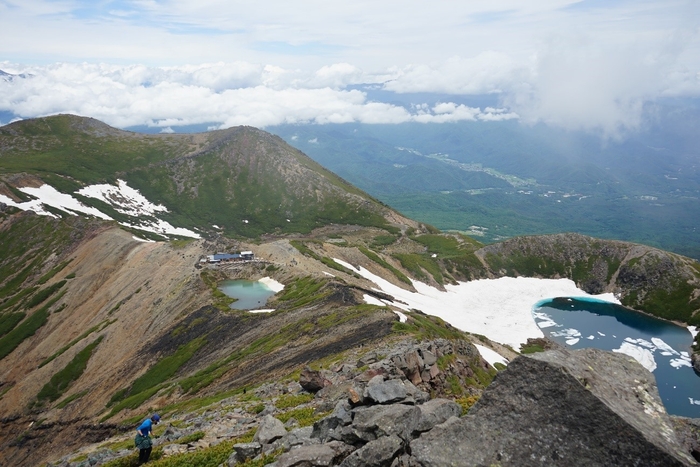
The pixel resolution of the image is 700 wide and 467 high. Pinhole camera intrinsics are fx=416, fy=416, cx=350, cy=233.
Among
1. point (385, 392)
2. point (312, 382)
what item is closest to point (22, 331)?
point (312, 382)

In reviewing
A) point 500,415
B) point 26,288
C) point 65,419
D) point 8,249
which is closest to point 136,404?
point 65,419

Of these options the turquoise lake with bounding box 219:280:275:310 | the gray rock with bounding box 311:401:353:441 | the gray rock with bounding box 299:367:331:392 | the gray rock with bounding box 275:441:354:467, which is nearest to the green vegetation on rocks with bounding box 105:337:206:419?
the turquoise lake with bounding box 219:280:275:310

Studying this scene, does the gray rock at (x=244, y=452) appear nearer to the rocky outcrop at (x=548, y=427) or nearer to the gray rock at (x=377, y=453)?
the rocky outcrop at (x=548, y=427)

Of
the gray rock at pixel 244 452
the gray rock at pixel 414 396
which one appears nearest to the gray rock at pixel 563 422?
the gray rock at pixel 414 396

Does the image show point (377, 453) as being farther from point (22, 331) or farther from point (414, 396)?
point (22, 331)

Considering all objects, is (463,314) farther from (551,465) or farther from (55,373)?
(551,465)
